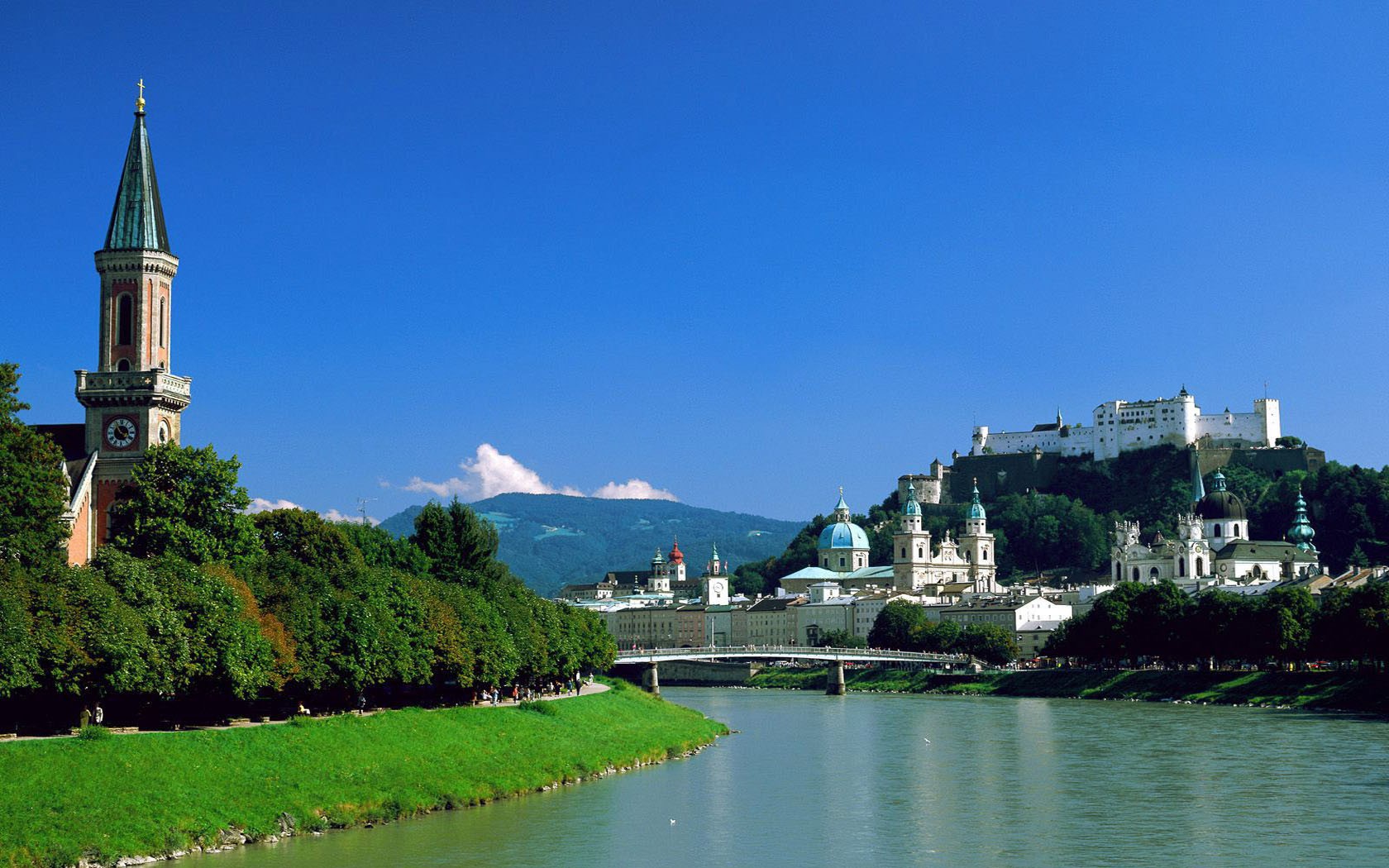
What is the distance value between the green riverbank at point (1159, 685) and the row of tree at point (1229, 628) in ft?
4.09

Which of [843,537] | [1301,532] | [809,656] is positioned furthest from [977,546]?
[809,656]

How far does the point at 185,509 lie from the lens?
1630 inches

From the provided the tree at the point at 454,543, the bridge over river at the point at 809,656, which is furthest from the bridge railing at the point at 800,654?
the tree at the point at 454,543

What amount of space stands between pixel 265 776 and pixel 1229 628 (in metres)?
55.2

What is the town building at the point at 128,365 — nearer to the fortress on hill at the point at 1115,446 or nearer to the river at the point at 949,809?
the river at the point at 949,809

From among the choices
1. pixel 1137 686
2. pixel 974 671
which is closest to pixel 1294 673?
pixel 1137 686

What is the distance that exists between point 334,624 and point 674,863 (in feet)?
42.4

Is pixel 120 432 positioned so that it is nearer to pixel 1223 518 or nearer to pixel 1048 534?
pixel 1223 518

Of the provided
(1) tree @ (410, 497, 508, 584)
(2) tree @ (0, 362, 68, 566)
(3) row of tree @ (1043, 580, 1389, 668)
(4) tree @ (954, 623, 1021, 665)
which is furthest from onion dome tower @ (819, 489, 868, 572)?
(2) tree @ (0, 362, 68, 566)

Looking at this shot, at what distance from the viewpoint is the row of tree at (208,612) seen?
30875 mm

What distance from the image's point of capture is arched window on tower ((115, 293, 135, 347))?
1806 inches

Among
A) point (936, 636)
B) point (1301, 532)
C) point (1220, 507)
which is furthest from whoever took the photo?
point (1220, 507)

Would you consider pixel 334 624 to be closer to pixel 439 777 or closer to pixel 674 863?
pixel 439 777

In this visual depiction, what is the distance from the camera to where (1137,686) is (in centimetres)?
8019
